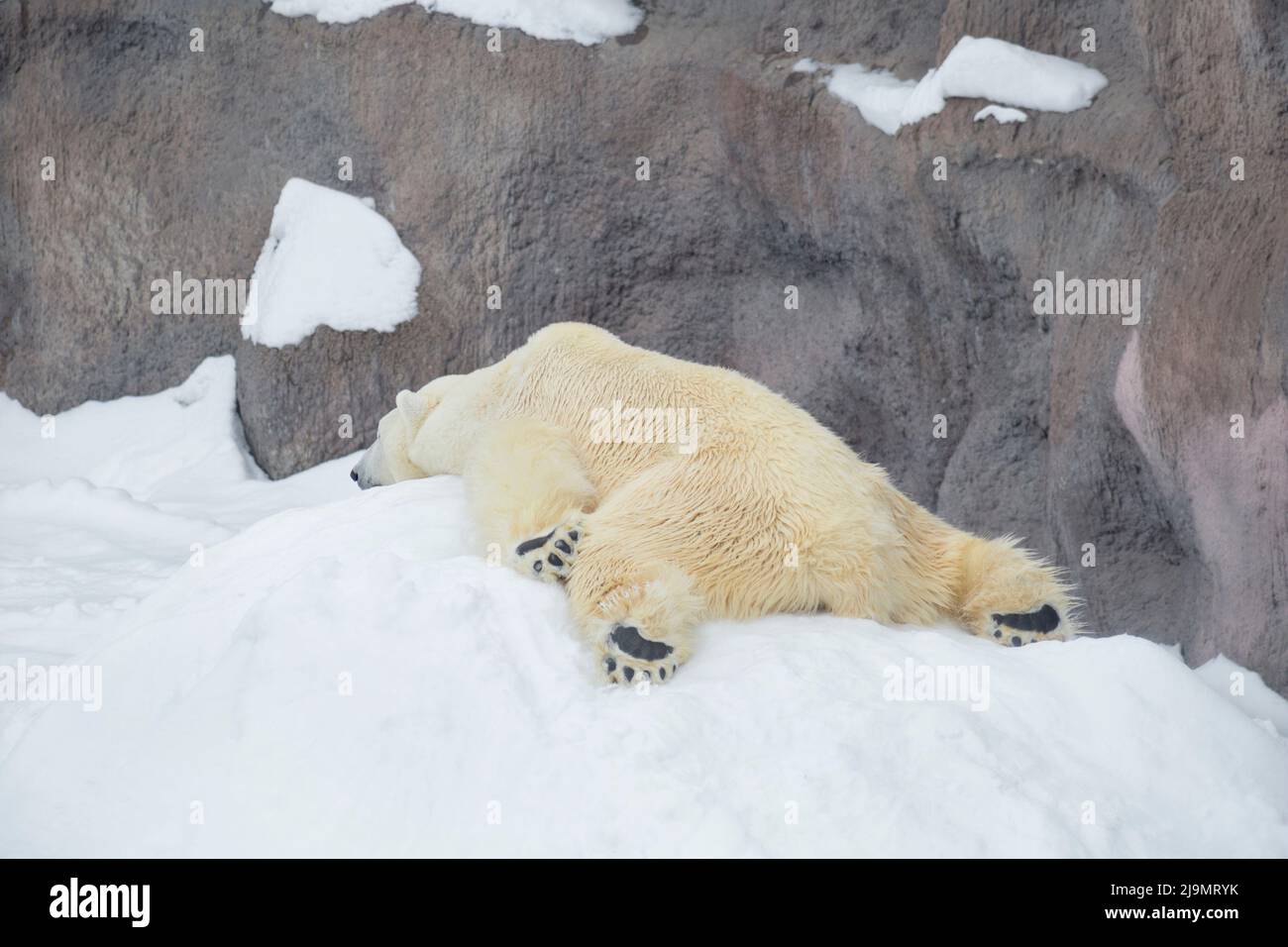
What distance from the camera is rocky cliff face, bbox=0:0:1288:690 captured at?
4320mm

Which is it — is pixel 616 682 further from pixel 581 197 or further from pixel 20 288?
pixel 20 288

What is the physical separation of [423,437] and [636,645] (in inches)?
69.6

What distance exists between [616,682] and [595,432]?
1.09 m

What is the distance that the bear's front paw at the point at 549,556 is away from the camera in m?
3.24

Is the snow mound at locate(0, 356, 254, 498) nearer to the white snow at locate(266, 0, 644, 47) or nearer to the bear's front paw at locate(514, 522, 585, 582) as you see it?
the white snow at locate(266, 0, 644, 47)

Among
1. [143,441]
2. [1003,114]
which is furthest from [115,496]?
[1003,114]

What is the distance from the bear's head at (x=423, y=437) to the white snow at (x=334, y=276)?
241 centimetres

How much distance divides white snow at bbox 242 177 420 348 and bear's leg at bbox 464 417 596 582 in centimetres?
344

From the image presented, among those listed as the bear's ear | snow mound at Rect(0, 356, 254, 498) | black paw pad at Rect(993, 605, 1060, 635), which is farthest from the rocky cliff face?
the bear's ear

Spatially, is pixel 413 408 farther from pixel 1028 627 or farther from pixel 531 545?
pixel 1028 627

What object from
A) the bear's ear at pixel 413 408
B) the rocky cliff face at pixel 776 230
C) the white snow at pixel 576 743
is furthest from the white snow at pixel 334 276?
the white snow at pixel 576 743

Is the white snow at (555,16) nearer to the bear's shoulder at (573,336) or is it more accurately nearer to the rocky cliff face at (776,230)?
the rocky cliff face at (776,230)

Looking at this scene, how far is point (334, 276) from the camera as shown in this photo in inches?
283

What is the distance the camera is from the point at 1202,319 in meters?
4.26
